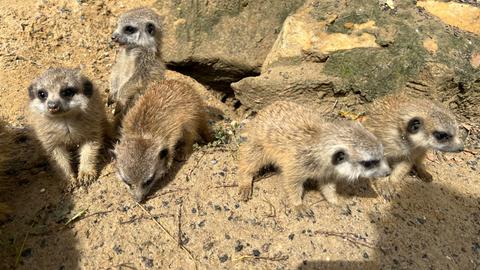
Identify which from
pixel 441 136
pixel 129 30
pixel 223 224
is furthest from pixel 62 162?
pixel 441 136

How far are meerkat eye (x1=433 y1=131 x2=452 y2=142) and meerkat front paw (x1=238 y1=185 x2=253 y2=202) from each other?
1.85m

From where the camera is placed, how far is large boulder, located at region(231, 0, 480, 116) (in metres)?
4.18

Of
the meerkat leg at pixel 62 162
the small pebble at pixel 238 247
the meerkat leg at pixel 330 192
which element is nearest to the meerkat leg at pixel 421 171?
the meerkat leg at pixel 330 192

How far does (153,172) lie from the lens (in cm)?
340

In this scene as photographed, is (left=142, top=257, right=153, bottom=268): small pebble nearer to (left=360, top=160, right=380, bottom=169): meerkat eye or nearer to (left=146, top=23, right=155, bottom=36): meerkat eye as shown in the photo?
(left=360, top=160, right=380, bottom=169): meerkat eye

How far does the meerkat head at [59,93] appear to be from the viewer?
3347 millimetres

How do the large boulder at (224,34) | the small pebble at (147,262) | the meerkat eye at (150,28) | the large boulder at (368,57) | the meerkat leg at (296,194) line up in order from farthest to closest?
the large boulder at (224,34) < the meerkat eye at (150,28) < the large boulder at (368,57) < the meerkat leg at (296,194) < the small pebble at (147,262)

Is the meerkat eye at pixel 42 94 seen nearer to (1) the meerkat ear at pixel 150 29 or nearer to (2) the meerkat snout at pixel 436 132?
(1) the meerkat ear at pixel 150 29

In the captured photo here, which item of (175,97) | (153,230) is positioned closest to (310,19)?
(175,97)

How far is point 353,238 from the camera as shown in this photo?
3.31m

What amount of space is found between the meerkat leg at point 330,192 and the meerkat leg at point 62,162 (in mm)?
2471

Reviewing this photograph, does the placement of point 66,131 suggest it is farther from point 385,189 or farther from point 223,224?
point 385,189

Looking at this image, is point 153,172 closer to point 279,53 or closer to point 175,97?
point 175,97

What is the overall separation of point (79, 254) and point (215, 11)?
3.66 metres
